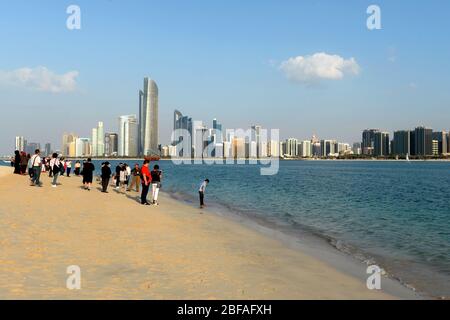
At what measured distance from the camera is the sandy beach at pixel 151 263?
7.50m

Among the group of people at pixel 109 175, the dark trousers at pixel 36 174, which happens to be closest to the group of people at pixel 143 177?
the group of people at pixel 109 175

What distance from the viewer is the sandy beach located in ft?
24.6

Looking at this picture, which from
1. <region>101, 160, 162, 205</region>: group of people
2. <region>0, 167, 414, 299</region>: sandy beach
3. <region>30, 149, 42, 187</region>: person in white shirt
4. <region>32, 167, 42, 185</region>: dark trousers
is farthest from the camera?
<region>32, 167, 42, 185</region>: dark trousers

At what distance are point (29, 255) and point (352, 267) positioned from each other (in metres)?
8.80

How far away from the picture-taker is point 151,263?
9.50 metres

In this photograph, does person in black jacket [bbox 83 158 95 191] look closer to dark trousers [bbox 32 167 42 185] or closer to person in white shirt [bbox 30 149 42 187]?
person in white shirt [bbox 30 149 42 187]

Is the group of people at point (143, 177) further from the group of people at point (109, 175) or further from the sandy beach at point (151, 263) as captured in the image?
the sandy beach at point (151, 263)

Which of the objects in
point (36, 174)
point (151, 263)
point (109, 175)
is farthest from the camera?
point (36, 174)

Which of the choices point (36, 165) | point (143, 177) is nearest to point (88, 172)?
point (36, 165)

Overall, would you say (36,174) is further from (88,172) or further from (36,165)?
(88,172)

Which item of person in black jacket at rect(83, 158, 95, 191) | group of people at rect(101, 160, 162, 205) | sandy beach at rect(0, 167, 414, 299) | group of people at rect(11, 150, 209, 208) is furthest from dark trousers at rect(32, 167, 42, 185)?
sandy beach at rect(0, 167, 414, 299)

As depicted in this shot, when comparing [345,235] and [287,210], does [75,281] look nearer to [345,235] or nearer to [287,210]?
[345,235]

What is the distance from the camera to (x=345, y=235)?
18547 millimetres
